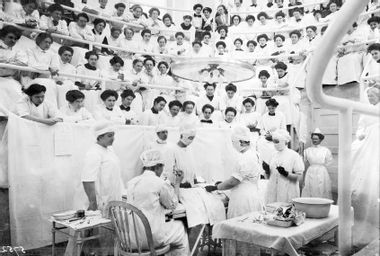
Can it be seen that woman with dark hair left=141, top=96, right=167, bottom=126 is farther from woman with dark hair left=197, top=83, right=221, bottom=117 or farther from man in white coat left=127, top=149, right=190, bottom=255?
man in white coat left=127, top=149, right=190, bottom=255

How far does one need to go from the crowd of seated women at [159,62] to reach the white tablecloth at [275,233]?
2.53 meters

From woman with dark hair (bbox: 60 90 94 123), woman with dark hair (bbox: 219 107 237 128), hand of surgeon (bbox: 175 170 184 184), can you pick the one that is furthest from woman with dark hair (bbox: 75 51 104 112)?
hand of surgeon (bbox: 175 170 184 184)

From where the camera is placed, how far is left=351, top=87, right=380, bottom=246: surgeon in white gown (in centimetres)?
121

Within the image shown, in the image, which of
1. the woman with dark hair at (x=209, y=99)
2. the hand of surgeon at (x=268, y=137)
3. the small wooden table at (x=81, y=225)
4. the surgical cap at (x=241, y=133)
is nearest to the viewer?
the small wooden table at (x=81, y=225)

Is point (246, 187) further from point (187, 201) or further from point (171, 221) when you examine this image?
point (171, 221)

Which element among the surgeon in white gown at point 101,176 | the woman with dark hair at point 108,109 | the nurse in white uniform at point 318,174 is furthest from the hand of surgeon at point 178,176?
the nurse in white uniform at point 318,174

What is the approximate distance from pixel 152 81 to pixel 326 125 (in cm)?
389

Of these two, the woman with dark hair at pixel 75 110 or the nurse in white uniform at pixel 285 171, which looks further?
the woman with dark hair at pixel 75 110

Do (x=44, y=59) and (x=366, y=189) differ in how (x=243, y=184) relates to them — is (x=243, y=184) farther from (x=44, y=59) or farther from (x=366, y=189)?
(x=44, y=59)

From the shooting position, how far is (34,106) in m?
4.30

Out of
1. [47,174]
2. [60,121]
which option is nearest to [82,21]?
[60,121]

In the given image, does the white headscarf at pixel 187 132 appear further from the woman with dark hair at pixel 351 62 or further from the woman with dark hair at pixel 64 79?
the woman with dark hair at pixel 351 62

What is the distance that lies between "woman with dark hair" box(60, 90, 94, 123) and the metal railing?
4.03m

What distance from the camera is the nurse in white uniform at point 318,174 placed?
20.1 feet
